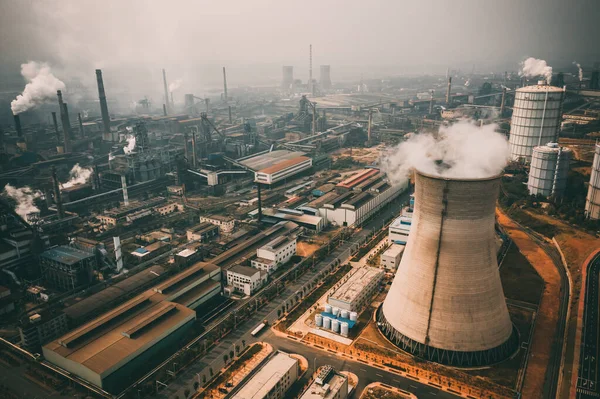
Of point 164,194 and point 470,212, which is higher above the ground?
point 470,212

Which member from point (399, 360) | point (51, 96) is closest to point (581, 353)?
point (399, 360)

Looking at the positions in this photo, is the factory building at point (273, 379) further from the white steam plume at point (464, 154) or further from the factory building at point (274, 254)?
the white steam plume at point (464, 154)

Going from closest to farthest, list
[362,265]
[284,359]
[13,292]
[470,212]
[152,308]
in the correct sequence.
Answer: [470,212]
[284,359]
[152,308]
[13,292]
[362,265]

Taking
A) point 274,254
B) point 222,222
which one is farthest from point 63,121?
point 274,254

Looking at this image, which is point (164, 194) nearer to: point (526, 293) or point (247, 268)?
point (247, 268)

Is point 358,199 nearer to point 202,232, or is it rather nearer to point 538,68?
point 202,232

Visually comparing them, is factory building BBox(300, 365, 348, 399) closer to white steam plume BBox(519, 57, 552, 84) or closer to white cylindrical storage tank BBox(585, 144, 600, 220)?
white cylindrical storage tank BBox(585, 144, 600, 220)
